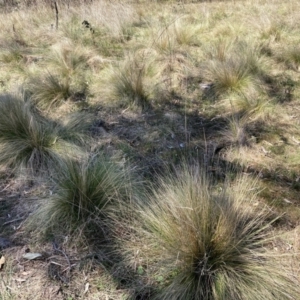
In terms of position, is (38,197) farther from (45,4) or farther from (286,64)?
(45,4)

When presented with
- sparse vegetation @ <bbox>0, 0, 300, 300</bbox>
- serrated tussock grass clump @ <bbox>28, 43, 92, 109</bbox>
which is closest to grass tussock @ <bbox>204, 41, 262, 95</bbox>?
sparse vegetation @ <bbox>0, 0, 300, 300</bbox>

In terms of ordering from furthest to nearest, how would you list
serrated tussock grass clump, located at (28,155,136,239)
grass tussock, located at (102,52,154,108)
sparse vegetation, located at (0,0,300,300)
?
grass tussock, located at (102,52,154,108) < serrated tussock grass clump, located at (28,155,136,239) < sparse vegetation, located at (0,0,300,300)

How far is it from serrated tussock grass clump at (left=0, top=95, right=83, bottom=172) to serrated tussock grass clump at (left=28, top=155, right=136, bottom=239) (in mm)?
465

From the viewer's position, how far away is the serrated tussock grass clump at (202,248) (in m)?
1.74

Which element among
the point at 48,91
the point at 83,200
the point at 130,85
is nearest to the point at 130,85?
the point at 130,85

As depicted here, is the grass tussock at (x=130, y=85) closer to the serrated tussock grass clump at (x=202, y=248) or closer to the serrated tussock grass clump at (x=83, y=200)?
the serrated tussock grass clump at (x=83, y=200)

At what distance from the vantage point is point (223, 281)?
1777 mm

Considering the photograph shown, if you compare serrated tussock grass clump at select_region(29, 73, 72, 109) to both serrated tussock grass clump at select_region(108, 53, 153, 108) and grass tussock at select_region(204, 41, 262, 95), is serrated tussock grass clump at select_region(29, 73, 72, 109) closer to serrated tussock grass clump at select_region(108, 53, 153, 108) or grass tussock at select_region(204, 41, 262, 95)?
serrated tussock grass clump at select_region(108, 53, 153, 108)

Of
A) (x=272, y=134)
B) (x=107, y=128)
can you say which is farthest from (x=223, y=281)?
(x=107, y=128)

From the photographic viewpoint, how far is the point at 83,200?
2.30 m

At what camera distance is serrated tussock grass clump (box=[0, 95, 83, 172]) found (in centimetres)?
295

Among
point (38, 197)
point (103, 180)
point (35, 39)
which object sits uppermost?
point (103, 180)

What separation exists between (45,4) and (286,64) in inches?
241

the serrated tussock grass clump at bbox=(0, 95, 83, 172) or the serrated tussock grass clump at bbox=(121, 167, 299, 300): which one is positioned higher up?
the serrated tussock grass clump at bbox=(121, 167, 299, 300)
